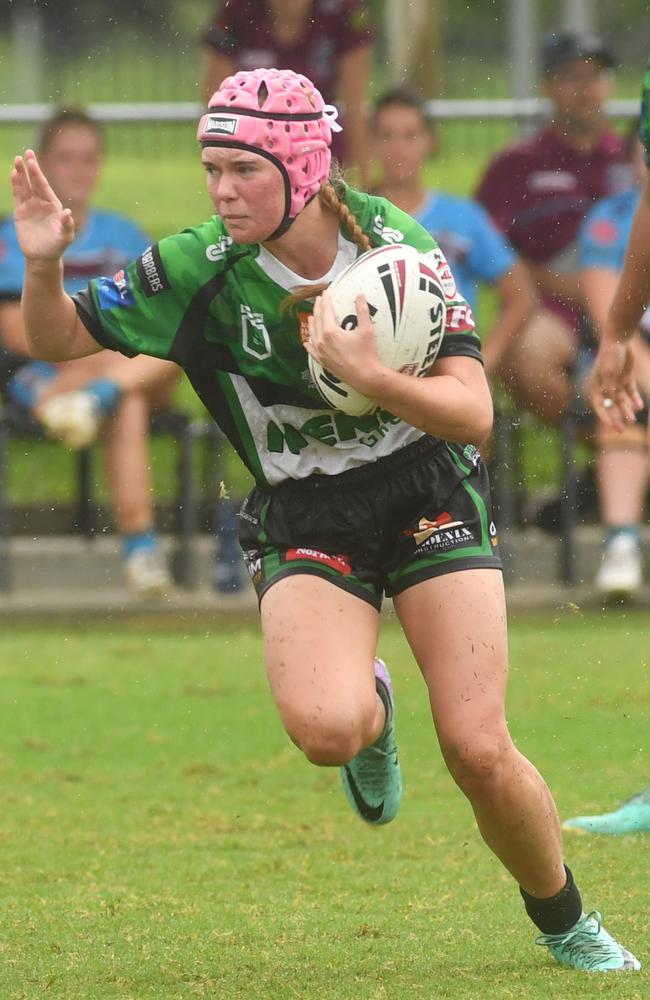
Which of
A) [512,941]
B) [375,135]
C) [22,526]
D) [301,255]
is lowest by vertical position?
[22,526]

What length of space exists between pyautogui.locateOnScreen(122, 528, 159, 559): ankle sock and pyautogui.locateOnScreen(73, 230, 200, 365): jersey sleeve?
427 centimetres

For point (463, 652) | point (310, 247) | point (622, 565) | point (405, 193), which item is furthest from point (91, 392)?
point (463, 652)

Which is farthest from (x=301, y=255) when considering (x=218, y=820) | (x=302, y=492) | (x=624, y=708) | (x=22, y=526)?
(x=22, y=526)

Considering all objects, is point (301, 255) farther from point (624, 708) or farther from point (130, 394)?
point (130, 394)

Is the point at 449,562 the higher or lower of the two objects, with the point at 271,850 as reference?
higher

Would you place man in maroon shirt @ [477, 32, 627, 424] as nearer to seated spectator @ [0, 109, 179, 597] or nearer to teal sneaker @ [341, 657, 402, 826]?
seated spectator @ [0, 109, 179, 597]

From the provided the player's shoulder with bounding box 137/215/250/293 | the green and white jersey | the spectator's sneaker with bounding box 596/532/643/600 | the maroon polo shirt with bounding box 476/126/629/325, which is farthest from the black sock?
the maroon polo shirt with bounding box 476/126/629/325

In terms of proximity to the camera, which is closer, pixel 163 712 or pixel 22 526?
pixel 163 712

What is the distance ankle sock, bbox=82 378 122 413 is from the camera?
8656 millimetres

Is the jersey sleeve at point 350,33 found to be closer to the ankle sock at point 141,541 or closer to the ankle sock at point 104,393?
the ankle sock at point 104,393

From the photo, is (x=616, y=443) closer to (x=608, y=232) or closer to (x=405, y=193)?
(x=608, y=232)

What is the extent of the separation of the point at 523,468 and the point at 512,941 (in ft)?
18.7

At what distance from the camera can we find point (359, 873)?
16.9 ft

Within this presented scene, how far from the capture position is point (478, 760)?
408 centimetres
